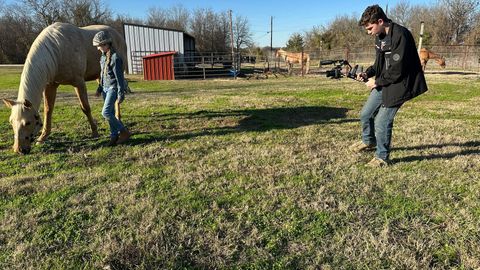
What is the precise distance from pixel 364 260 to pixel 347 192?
4.07ft

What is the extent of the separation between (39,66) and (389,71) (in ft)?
16.0

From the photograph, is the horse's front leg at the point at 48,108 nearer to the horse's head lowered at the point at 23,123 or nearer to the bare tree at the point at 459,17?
the horse's head lowered at the point at 23,123

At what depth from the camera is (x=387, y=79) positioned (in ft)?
13.8

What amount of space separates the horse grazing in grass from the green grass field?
0.43 metres

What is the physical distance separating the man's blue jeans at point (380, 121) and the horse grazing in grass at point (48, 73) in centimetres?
460

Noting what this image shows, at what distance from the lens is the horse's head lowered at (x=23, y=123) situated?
4.87 metres

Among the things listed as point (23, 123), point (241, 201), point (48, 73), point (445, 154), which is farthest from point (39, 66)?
point (445, 154)

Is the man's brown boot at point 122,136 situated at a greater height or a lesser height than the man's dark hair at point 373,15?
lesser

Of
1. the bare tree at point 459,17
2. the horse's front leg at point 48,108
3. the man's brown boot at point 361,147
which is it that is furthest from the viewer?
the bare tree at point 459,17

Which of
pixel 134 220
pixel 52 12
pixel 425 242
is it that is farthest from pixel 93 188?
pixel 52 12

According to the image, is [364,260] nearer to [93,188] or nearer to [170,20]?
[93,188]

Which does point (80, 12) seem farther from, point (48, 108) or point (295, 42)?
point (48, 108)


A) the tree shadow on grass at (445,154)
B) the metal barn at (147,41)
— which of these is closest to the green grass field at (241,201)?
the tree shadow on grass at (445,154)

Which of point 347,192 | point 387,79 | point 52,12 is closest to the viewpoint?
point 347,192
